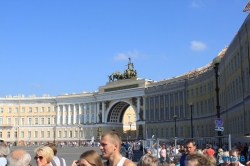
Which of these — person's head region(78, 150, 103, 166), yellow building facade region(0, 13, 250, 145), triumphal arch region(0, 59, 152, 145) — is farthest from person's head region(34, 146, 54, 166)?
triumphal arch region(0, 59, 152, 145)

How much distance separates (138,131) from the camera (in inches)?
2835

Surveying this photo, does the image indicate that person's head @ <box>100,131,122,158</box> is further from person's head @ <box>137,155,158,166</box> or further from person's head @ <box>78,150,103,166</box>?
person's head @ <box>137,155,158,166</box>

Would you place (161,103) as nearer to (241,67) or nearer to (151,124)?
(151,124)

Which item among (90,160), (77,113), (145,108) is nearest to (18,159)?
(90,160)

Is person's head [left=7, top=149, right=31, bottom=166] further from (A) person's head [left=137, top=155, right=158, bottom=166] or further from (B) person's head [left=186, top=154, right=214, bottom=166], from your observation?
(B) person's head [left=186, top=154, right=214, bottom=166]

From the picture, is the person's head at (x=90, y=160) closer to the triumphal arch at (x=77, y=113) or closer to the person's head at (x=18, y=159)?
the person's head at (x=18, y=159)

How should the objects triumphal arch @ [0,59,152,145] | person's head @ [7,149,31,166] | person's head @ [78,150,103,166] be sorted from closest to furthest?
person's head @ [78,150,103,166] < person's head @ [7,149,31,166] < triumphal arch @ [0,59,152,145]

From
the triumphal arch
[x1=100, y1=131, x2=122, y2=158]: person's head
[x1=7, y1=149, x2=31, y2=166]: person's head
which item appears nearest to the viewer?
[x1=100, y1=131, x2=122, y2=158]: person's head

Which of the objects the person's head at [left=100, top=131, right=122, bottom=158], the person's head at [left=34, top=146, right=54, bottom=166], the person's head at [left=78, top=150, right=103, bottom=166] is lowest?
the person's head at [left=34, top=146, right=54, bottom=166]

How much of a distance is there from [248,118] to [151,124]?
41.2 metres

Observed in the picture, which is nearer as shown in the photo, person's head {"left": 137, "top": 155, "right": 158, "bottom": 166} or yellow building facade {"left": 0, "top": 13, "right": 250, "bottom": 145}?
person's head {"left": 137, "top": 155, "right": 158, "bottom": 166}

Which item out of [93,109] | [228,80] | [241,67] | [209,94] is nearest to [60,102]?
[93,109]

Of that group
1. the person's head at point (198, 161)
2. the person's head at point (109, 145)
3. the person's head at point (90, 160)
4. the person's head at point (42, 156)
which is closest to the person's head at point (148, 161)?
the person's head at point (109, 145)

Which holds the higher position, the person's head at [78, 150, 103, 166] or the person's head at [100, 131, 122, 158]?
the person's head at [100, 131, 122, 158]
